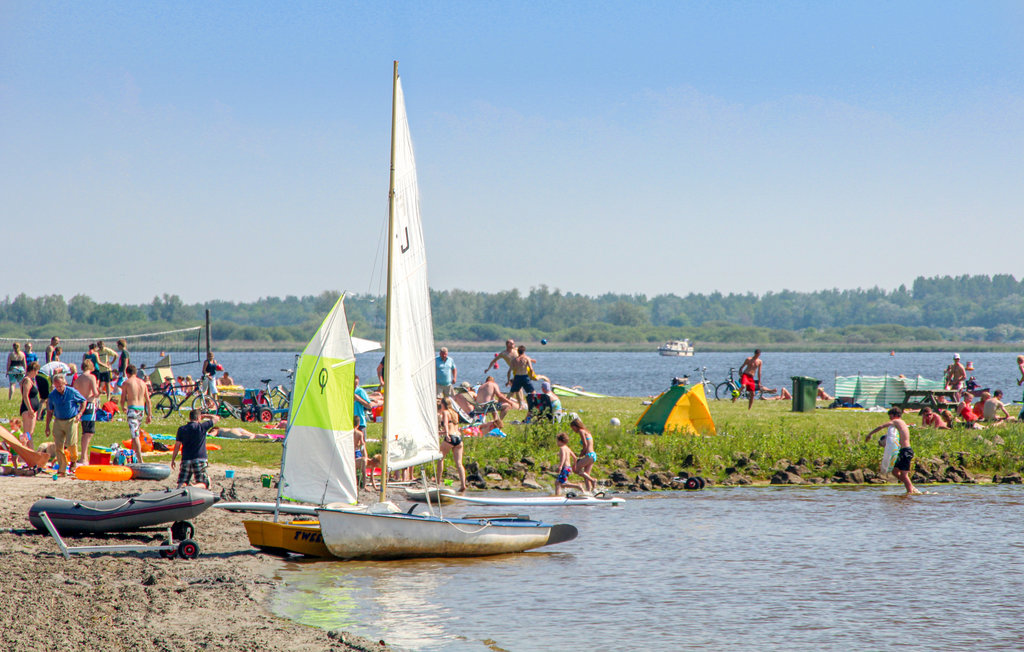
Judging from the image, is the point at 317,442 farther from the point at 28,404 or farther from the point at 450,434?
the point at 28,404

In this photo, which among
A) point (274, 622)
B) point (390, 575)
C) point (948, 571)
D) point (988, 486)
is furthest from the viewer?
point (988, 486)

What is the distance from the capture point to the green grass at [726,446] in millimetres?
24875

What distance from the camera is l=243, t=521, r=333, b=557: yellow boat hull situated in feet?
49.4

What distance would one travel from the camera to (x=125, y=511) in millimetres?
14773

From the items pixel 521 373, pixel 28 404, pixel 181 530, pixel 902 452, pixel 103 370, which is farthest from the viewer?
pixel 103 370

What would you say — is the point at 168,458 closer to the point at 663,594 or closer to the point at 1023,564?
the point at 663,594

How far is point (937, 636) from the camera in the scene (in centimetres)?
1212

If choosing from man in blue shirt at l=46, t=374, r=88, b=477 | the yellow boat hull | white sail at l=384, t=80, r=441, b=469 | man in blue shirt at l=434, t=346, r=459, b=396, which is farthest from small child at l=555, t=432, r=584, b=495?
man in blue shirt at l=46, t=374, r=88, b=477

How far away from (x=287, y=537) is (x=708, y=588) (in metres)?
6.48

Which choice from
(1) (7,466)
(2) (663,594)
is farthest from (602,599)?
(1) (7,466)

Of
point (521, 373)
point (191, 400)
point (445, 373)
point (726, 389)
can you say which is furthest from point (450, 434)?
point (726, 389)

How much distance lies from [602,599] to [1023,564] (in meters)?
7.63

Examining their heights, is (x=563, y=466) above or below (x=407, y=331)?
below

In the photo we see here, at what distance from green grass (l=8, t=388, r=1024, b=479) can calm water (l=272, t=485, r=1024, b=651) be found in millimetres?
4241
